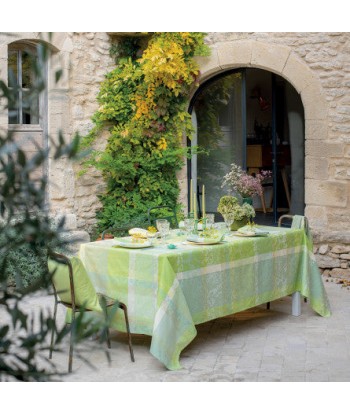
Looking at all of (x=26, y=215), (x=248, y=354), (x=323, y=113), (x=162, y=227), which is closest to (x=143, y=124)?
(x=323, y=113)

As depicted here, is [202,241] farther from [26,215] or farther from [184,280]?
[26,215]

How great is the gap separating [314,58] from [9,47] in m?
3.37

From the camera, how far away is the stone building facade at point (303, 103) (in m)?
7.83

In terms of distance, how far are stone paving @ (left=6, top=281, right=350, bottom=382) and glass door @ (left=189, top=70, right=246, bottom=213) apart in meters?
3.29

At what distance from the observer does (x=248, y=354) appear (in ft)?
16.9

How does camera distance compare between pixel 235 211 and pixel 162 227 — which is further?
pixel 235 211

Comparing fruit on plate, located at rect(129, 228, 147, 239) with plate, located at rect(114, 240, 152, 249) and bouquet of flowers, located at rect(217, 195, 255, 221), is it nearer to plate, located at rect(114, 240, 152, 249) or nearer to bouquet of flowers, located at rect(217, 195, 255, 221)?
plate, located at rect(114, 240, 152, 249)

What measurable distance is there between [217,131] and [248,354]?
15.2 ft

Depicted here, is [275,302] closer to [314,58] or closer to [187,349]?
[187,349]

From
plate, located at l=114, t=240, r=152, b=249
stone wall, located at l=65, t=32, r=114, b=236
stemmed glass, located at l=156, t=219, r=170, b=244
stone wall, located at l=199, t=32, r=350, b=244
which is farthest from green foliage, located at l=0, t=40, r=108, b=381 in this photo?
stone wall, located at l=65, t=32, r=114, b=236

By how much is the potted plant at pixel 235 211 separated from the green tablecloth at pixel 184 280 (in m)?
0.25

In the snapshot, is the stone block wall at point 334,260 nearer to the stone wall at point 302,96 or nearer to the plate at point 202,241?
the stone wall at point 302,96

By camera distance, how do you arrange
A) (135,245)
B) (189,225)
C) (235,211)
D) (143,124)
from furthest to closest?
(143,124), (235,211), (189,225), (135,245)

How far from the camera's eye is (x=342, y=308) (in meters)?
6.54
